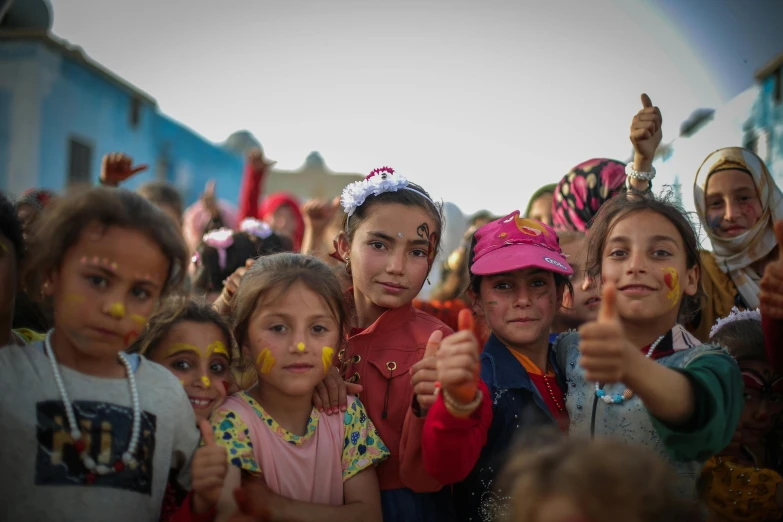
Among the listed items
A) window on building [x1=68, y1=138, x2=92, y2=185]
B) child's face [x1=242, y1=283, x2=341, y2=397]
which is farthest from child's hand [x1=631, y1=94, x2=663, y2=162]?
window on building [x1=68, y1=138, x2=92, y2=185]

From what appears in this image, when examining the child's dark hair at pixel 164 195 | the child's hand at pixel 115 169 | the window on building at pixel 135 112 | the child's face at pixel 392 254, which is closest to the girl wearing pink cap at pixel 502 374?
the child's face at pixel 392 254

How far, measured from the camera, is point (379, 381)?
8.31ft

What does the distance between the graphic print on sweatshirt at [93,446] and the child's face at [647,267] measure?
168 centimetres

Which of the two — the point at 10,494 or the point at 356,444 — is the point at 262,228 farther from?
the point at 10,494

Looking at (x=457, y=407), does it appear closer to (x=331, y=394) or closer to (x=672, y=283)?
(x=331, y=394)

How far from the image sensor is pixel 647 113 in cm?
293

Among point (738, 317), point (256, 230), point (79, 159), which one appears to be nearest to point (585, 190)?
point (738, 317)

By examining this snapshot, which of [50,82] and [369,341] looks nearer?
[369,341]

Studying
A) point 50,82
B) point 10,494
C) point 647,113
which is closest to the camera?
point 10,494

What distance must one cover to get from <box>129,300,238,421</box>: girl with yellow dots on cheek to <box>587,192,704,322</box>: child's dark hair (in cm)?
152

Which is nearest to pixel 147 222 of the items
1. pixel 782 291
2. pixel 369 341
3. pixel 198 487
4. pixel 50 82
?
pixel 198 487

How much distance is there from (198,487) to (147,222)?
0.82 metres

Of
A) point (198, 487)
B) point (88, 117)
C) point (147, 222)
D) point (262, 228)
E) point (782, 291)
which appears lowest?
point (198, 487)

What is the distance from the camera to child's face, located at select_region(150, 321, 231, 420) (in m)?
2.33
